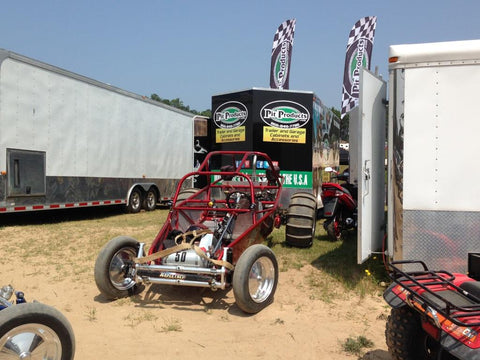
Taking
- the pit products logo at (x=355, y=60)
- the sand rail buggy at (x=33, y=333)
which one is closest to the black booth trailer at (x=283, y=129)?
the sand rail buggy at (x=33, y=333)

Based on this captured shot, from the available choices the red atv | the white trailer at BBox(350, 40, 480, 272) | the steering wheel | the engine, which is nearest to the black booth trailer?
the red atv

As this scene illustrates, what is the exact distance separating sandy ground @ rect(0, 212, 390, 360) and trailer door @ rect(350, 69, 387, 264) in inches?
31.1

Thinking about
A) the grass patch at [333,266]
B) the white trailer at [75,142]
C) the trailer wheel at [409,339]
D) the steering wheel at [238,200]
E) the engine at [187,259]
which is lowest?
the grass patch at [333,266]

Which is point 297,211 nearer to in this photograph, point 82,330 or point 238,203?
point 238,203

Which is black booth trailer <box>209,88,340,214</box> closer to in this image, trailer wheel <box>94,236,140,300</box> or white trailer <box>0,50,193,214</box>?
white trailer <box>0,50,193,214</box>

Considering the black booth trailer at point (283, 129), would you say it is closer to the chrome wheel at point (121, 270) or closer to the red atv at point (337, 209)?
the red atv at point (337, 209)

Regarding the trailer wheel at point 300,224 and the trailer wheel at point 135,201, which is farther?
the trailer wheel at point 135,201

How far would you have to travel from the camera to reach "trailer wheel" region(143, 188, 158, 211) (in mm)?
12688

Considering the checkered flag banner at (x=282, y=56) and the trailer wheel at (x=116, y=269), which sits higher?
the checkered flag banner at (x=282, y=56)

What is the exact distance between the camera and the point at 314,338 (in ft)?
11.8

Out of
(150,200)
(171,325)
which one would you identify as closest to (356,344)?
(171,325)

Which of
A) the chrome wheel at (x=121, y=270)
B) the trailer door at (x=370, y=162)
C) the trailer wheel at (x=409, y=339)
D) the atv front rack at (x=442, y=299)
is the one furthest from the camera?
the trailer door at (x=370, y=162)

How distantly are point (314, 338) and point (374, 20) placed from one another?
55.2 ft

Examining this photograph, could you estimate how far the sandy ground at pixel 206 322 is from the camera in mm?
3330
